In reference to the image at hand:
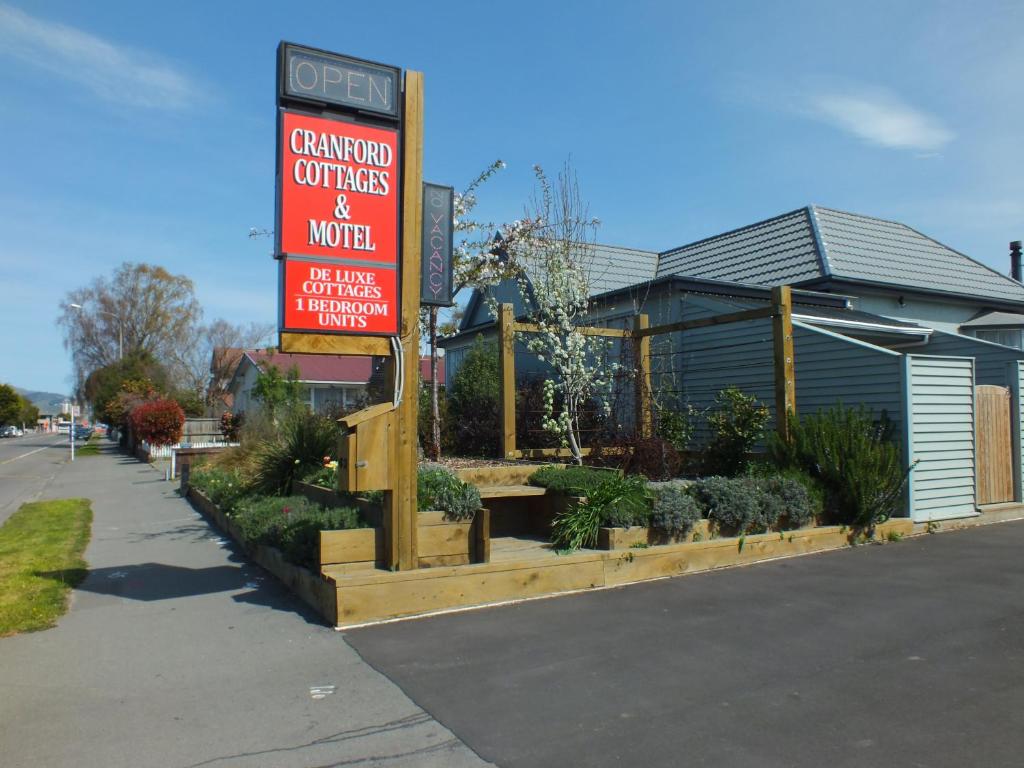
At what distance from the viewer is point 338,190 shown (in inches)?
272

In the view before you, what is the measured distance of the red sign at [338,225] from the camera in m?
6.67

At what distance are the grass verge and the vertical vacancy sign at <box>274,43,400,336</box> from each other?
11.2 feet

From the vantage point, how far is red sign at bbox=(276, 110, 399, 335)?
6668mm

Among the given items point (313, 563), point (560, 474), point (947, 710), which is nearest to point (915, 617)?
point (947, 710)

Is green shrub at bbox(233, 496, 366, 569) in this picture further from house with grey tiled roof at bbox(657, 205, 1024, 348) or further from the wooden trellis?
house with grey tiled roof at bbox(657, 205, 1024, 348)

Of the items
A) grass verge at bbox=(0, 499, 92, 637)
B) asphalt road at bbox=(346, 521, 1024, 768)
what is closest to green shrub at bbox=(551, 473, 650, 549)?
asphalt road at bbox=(346, 521, 1024, 768)

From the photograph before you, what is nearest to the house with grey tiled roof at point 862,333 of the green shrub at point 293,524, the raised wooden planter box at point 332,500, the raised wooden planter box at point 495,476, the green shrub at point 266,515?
the raised wooden planter box at point 495,476

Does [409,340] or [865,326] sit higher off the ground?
[865,326]

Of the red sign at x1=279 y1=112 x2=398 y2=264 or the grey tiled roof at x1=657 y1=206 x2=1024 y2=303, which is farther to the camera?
the grey tiled roof at x1=657 y1=206 x2=1024 y2=303

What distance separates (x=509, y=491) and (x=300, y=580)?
8.38 ft

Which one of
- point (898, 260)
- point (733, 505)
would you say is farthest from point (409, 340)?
point (898, 260)

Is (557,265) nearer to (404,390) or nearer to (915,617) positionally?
(404,390)

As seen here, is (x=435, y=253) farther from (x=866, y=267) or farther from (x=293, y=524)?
(x=866, y=267)

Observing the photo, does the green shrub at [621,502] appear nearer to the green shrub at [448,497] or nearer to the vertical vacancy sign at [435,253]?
the green shrub at [448,497]
